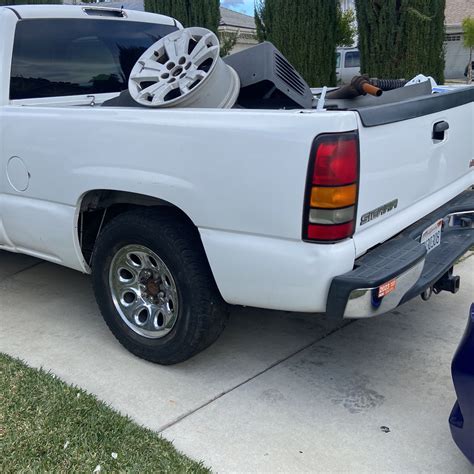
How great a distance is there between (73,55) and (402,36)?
6.52 m

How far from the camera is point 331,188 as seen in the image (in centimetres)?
269

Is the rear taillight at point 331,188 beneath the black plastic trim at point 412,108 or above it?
beneath

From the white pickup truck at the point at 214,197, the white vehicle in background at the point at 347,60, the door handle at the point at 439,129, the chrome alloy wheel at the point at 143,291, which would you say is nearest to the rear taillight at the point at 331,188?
the white pickup truck at the point at 214,197

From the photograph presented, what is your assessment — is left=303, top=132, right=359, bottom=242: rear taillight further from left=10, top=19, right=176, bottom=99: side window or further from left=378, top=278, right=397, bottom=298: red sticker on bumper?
left=10, top=19, right=176, bottom=99: side window

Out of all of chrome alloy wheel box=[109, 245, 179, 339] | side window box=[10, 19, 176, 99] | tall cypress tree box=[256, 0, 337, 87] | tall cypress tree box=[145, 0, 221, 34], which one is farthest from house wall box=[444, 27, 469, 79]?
chrome alloy wheel box=[109, 245, 179, 339]

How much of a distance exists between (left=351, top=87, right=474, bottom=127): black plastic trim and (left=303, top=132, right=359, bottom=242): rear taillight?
0.52ft

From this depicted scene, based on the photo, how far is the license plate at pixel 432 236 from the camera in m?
3.36

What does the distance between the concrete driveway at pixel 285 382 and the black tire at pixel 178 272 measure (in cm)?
18

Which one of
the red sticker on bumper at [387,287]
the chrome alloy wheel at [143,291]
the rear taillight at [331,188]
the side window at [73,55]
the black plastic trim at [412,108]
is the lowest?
the chrome alloy wheel at [143,291]

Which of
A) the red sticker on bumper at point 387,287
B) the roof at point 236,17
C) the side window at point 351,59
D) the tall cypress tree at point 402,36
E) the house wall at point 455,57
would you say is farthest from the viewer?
the house wall at point 455,57

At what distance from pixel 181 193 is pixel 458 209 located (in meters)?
1.75

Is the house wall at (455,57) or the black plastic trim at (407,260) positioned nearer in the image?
the black plastic trim at (407,260)

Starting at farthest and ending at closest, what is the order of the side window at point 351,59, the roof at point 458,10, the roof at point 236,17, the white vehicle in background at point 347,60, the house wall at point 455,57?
the roof at point 458,10, the house wall at point 455,57, the roof at point 236,17, the side window at point 351,59, the white vehicle in background at point 347,60

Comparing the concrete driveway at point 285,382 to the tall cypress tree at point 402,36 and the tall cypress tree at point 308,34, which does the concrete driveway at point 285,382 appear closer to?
the tall cypress tree at point 402,36
